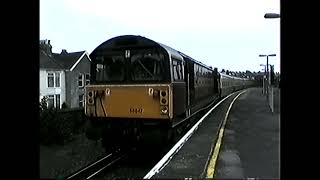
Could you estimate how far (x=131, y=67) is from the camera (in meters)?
10.4

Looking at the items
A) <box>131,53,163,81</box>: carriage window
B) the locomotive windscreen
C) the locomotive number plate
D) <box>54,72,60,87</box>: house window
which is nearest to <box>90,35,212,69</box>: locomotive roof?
the locomotive windscreen

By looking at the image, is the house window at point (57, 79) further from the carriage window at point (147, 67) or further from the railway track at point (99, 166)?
the carriage window at point (147, 67)

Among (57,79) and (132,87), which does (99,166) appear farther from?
(57,79)

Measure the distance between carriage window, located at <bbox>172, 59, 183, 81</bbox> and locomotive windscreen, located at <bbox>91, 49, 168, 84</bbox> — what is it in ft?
2.00

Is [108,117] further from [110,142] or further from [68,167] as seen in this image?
[68,167]

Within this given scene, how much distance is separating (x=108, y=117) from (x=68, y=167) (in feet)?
5.17

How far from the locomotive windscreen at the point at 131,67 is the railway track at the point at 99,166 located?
6.72ft

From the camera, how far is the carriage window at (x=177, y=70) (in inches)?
423

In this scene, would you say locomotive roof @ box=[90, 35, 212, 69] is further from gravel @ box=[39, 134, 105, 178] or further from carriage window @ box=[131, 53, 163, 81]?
gravel @ box=[39, 134, 105, 178]

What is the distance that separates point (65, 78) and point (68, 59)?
3724 mm

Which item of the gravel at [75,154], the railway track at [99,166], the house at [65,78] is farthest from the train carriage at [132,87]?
the house at [65,78]

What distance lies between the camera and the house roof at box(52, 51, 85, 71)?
Answer: 3889 centimetres

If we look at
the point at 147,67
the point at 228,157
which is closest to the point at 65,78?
the point at 147,67
